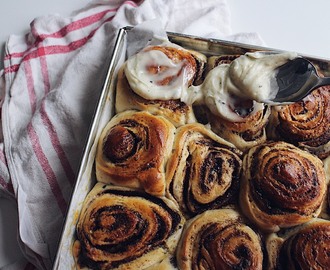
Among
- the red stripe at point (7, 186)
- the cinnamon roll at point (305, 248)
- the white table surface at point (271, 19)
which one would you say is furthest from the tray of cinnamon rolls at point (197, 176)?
the white table surface at point (271, 19)

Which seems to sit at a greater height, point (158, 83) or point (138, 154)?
point (158, 83)

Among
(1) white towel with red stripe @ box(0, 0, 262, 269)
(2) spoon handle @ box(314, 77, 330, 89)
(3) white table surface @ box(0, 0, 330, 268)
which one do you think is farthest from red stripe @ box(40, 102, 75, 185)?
(2) spoon handle @ box(314, 77, 330, 89)

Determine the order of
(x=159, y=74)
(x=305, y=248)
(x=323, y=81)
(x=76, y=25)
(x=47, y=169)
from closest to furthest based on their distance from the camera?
(x=305, y=248), (x=323, y=81), (x=159, y=74), (x=47, y=169), (x=76, y=25)

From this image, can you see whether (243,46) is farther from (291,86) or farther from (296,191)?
(296,191)

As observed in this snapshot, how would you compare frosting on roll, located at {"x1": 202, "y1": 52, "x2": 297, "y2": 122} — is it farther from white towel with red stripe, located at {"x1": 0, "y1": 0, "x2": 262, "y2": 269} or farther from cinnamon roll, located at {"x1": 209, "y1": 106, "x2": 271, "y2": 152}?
white towel with red stripe, located at {"x1": 0, "y1": 0, "x2": 262, "y2": 269}

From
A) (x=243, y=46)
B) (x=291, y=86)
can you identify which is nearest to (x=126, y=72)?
(x=243, y=46)

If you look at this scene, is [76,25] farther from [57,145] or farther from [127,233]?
[127,233]

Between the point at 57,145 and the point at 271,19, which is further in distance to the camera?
the point at 271,19

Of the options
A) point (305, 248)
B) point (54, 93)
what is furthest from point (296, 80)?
point (54, 93)
